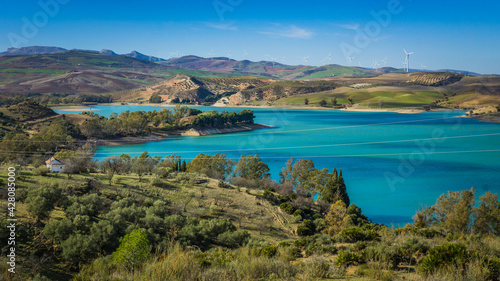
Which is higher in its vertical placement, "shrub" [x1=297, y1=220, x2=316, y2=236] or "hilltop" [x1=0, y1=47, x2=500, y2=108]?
"hilltop" [x1=0, y1=47, x2=500, y2=108]

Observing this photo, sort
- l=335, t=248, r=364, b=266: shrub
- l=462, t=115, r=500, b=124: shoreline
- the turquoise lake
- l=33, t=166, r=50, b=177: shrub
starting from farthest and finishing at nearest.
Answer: l=462, t=115, r=500, b=124: shoreline → the turquoise lake → l=33, t=166, r=50, b=177: shrub → l=335, t=248, r=364, b=266: shrub

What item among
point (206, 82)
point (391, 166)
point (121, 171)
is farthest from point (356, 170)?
point (206, 82)

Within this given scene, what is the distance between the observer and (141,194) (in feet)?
54.0

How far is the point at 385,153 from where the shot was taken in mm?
47719

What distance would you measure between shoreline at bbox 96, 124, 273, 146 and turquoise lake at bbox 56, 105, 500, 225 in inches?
87.7

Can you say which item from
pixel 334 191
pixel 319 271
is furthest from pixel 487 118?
pixel 319 271

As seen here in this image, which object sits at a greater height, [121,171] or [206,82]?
[206,82]

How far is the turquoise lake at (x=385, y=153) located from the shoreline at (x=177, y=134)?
2.23 meters

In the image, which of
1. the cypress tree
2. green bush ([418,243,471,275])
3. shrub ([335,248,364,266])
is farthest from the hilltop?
green bush ([418,243,471,275])

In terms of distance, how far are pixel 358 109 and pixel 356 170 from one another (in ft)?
256

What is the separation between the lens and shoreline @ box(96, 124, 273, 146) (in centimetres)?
5650

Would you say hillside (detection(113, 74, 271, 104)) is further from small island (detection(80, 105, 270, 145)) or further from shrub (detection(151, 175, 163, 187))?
shrub (detection(151, 175, 163, 187))

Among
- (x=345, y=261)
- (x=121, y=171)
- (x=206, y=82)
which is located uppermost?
(x=206, y=82)

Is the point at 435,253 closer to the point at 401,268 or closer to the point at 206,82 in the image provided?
the point at 401,268
